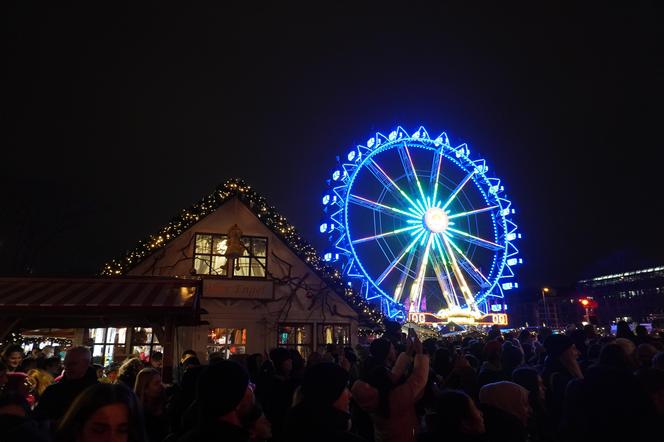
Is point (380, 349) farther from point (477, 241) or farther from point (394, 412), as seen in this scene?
point (477, 241)

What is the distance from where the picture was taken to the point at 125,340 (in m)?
13.0

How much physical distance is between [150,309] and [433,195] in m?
22.1

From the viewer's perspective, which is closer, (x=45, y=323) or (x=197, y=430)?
(x=197, y=430)

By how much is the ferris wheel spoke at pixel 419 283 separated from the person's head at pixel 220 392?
22.7 meters

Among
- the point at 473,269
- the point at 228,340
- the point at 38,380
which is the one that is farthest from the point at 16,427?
the point at 473,269

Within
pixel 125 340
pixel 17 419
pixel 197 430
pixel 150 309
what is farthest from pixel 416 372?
pixel 125 340

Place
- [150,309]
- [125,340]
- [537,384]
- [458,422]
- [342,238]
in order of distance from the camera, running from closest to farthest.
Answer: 1. [458,422]
2. [537,384]
3. [150,309]
4. [125,340]
5. [342,238]

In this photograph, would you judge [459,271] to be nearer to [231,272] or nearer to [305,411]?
[231,272]

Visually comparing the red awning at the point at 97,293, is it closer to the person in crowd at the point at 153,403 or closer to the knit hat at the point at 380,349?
the person in crowd at the point at 153,403

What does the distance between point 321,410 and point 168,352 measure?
5986 millimetres

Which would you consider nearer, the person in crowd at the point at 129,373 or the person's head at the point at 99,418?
the person's head at the point at 99,418

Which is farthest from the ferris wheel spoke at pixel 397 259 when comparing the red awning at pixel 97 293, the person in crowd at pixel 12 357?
the person in crowd at pixel 12 357

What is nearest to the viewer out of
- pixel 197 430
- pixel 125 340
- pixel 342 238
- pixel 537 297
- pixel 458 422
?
pixel 197 430

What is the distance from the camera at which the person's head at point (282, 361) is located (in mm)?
6250
